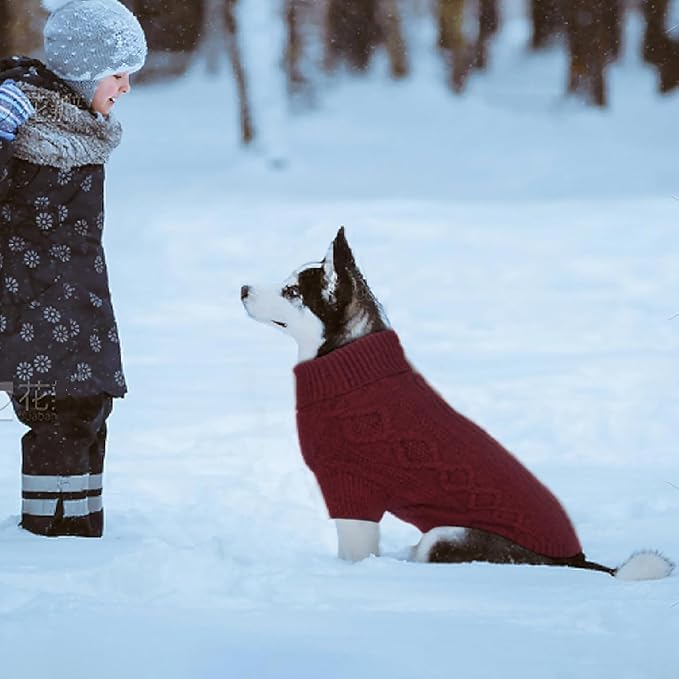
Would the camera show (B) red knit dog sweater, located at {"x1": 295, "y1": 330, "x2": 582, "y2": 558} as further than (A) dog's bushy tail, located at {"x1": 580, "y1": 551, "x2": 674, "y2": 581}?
Yes

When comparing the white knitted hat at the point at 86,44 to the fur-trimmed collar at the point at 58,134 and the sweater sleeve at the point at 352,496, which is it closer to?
the fur-trimmed collar at the point at 58,134

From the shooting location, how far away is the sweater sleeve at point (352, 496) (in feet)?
12.9

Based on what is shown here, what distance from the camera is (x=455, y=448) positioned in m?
3.79

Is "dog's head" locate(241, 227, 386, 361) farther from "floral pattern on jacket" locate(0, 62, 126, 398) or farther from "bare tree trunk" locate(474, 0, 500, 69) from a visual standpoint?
"bare tree trunk" locate(474, 0, 500, 69)

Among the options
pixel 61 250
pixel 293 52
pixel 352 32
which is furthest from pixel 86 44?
pixel 352 32

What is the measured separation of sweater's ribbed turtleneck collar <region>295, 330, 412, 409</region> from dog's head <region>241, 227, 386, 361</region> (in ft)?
0.23

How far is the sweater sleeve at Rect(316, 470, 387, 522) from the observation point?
392 centimetres

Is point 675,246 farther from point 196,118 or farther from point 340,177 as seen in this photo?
point 196,118

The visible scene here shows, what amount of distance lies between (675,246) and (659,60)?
1217 centimetres

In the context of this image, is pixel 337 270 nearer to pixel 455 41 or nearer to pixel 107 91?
pixel 107 91

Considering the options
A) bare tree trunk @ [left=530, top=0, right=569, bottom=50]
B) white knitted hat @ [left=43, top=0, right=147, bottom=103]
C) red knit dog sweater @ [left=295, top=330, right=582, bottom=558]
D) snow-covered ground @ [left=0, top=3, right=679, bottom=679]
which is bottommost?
snow-covered ground @ [left=0, top=3, right=679, bottom=679]

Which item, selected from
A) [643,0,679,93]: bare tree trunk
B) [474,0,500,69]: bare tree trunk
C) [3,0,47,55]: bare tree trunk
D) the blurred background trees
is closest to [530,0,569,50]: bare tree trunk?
the blurred background trees

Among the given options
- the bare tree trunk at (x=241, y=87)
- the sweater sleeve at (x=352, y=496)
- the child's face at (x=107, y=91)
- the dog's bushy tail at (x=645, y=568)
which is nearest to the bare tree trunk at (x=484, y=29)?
the bare tree trunk at (x=241, y=87)

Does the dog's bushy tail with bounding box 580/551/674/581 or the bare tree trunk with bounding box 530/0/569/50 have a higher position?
the bare tree trunk with bounding box 530/0/569/50
